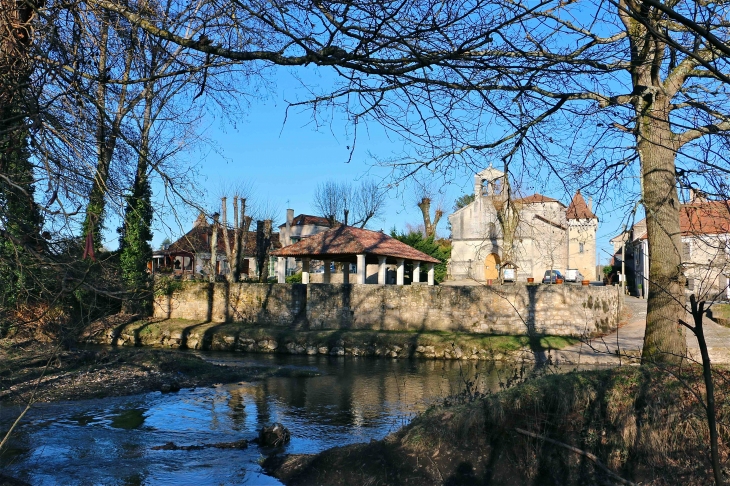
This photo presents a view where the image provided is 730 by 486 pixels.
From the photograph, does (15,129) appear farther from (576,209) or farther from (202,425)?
(202,425)

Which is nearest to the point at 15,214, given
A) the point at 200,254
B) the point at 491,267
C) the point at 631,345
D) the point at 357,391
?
the point at 200,254

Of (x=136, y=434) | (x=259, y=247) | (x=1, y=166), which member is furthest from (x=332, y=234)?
(x=1, y=166)

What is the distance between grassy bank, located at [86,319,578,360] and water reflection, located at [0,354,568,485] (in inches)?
192

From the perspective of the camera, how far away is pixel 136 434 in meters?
9.41

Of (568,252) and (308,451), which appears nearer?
(308,451)

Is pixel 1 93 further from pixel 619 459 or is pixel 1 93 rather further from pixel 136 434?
pixel 136 434

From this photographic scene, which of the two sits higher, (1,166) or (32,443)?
(1,166)

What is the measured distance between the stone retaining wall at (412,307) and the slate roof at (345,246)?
7.91 feet

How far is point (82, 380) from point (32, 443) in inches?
166

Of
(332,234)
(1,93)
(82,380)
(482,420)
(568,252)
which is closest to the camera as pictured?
(1,93)

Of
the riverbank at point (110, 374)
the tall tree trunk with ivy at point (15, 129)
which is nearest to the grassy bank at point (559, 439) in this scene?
the tall tree trunk with ivy at point (15, 129)

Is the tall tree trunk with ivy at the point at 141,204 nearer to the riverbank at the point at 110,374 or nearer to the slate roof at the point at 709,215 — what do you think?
the slate roof at the point at 709,215

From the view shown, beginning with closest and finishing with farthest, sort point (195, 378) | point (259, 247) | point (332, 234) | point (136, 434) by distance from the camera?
point (136, 434) < point (195, 378) < point (332, 234) < point (259, 247)

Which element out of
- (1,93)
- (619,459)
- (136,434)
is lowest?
(136,434)
